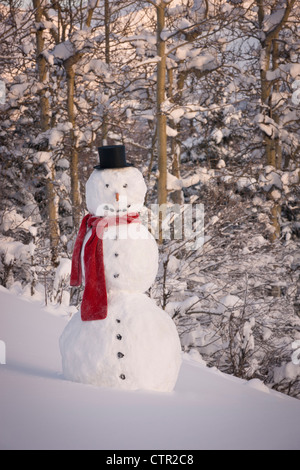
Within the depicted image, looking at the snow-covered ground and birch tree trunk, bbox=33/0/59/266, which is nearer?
the snow-covered ground

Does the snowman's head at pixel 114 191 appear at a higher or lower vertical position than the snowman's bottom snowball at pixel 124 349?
higher

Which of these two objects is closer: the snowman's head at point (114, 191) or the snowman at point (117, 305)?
the snowman at point (117, 305)

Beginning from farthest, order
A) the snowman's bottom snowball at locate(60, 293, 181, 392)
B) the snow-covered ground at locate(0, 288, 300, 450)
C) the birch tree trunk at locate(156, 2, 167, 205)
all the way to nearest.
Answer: the birch tree trunk at locate(156, 2, 167, 205)
the snowman's bottom snowball at locate(60, 293, 181, 392)
the snow-covered ground at locate(0, 288, 300, 450)

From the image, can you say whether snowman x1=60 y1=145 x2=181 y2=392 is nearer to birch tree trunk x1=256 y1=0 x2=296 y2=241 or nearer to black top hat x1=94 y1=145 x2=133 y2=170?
black top hat x1=94 y1=145 x2=133 y2=170

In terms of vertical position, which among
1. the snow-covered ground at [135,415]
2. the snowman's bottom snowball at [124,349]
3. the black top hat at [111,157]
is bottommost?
the snow-covered ground at [135,415]

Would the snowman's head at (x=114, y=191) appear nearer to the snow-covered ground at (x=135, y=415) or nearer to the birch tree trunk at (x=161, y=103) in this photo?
the snow-covered ground at (x=135, y=415)

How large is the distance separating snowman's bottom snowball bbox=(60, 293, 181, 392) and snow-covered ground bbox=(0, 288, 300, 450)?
0.12 metres

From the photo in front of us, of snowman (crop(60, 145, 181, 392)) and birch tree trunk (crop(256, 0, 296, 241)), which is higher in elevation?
birch tree trunk (crop(256, 0, 296, 241))

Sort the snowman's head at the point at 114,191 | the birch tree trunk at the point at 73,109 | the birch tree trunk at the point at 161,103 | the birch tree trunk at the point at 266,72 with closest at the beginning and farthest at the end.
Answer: the snowman's head at the point at 114,191 < the birch tree trunk at the point at 161,103 < the birch tree trunk at the point at 266,72 < the birch tree trunk at the point at 73,109

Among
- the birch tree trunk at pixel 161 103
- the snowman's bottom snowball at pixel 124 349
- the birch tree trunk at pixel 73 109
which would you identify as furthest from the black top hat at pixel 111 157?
the birch tree trunk at pixel 73 109

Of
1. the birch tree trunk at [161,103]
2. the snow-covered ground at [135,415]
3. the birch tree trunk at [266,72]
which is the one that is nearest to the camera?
the snow-covered ground at [135,415]

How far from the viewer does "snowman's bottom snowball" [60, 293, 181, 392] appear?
375 cm

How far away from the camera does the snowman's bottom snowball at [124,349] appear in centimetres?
375

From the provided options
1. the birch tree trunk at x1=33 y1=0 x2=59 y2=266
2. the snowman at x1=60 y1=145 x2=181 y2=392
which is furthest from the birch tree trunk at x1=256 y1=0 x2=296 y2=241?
the snowman at x1=60 y1=145 x2=181 y2=392
